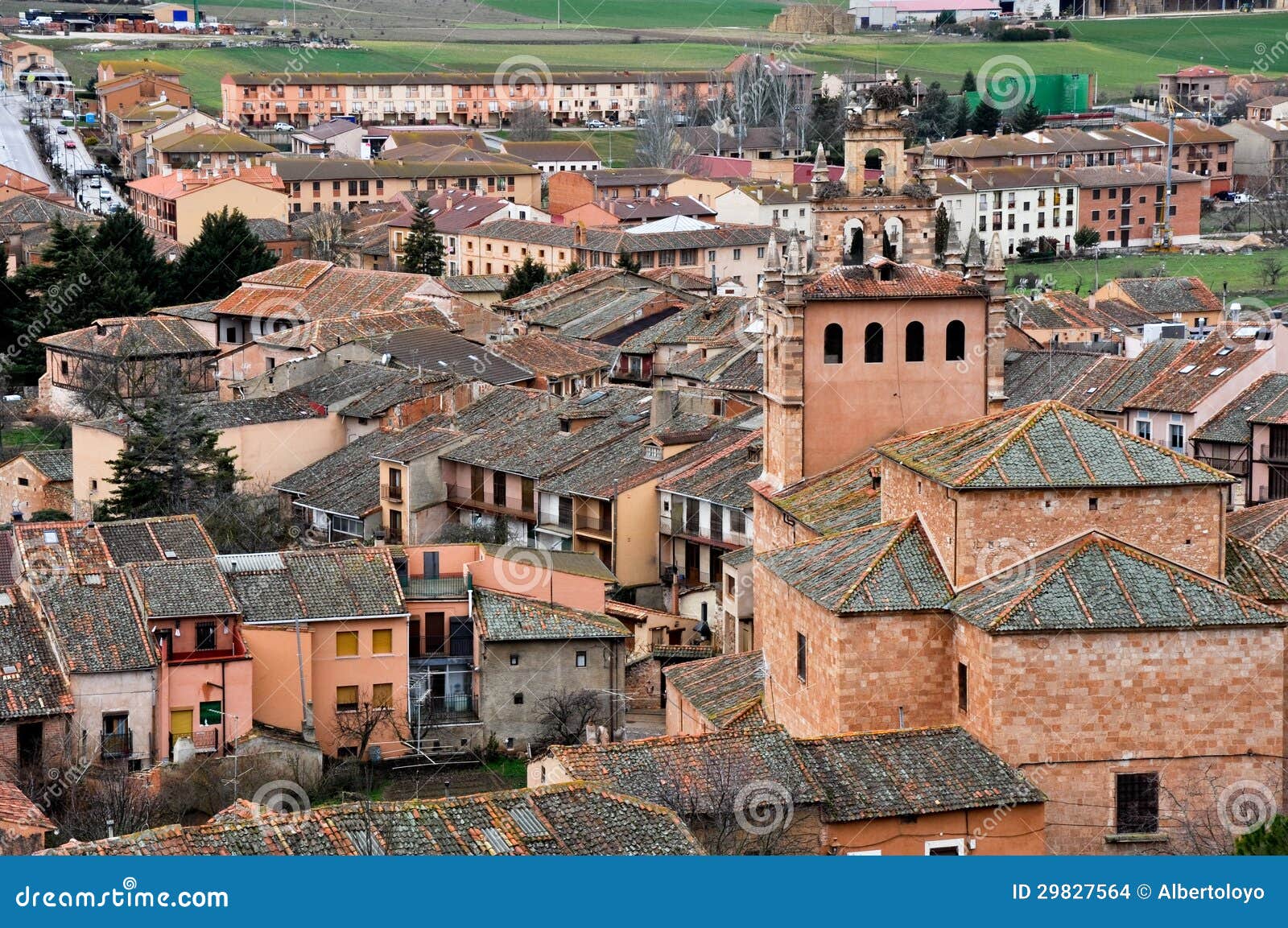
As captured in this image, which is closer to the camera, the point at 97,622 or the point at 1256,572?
the point at 1256,572

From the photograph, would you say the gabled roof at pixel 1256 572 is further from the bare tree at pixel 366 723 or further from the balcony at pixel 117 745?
the balcony at pixel 117 745

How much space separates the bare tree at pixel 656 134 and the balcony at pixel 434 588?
94.2 meters

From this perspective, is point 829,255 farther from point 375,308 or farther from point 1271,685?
point 375,308

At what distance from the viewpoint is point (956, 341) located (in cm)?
3506

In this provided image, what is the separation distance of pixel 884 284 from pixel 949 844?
1233 centimetres

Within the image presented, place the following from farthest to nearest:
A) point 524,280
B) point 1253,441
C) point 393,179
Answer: point 393,179, point 524,280, point 1253,441

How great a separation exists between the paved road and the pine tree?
30998mm

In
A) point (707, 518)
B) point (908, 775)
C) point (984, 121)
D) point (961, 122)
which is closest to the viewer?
point (908, 775)

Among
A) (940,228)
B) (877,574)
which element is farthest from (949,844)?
(940,228)

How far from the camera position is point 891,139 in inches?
1492

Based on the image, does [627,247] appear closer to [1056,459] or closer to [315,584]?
[315,584]

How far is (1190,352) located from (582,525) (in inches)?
629

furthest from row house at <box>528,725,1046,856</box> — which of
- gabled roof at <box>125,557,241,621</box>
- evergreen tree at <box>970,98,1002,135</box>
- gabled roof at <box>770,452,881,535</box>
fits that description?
evergreen tree at <box>970,98,1002,135</box>

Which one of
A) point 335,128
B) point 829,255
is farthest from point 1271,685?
point 335,128
